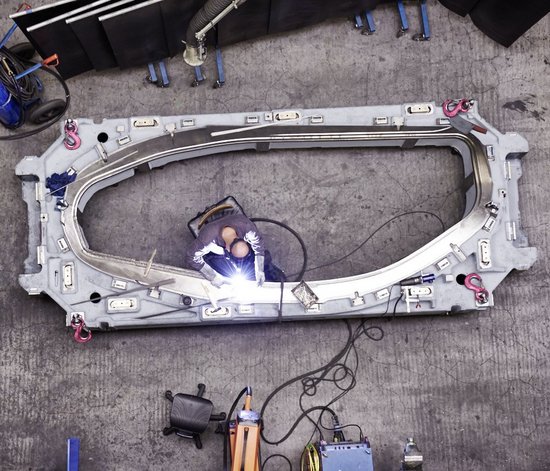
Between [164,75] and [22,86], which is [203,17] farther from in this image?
[22,86]

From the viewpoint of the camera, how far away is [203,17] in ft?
16.2

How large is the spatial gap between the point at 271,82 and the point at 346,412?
2.73 meters

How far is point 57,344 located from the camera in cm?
510

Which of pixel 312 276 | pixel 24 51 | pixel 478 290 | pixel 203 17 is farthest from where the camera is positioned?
pixel 24 51

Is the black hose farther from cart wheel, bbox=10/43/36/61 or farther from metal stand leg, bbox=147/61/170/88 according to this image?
cart wheel, bbox=10/43/36/61

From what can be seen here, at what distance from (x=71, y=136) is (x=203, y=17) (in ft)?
4.39

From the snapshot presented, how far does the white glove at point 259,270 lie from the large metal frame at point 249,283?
7 centimetres

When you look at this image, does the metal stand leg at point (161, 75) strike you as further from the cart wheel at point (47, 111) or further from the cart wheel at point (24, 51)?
the cart wheel at point (24, 51)

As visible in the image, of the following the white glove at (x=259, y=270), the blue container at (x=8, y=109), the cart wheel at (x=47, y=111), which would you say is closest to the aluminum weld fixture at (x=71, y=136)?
the cart wheel at (x=47, y=111)

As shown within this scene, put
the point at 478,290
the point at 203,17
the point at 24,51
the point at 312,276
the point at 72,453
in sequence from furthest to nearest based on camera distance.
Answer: the point at 24,51 < the point at 312,276 < the point at 203,17 < the point at 478,290 < the point at 72,453

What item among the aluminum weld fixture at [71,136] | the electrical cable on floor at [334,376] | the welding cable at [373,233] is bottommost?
the electrical cable on floor at [334,376]

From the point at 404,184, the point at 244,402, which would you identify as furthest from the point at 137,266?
the point at 404,184

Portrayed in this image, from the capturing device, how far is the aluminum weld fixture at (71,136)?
495cm

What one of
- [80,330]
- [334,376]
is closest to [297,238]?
[334,376]
